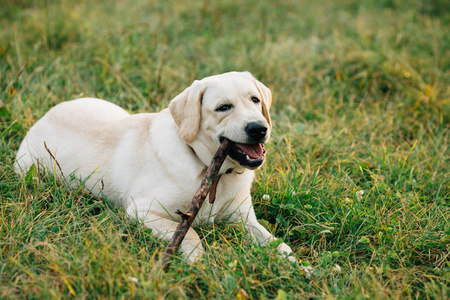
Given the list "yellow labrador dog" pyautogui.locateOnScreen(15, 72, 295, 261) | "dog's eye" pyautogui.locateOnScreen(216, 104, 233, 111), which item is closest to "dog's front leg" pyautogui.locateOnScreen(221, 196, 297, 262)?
"yellow labrador dog" pyautogui.locateOnScreen(15, 72, 295, 261)

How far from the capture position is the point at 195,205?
2486 mm

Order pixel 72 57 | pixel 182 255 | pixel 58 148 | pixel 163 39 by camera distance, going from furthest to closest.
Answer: pixel 163 39
pixel 72 57
pixel 58 148
pixel 182 255

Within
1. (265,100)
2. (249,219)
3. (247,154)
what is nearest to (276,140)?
(265,100)

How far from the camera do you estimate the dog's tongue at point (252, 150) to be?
272 cm

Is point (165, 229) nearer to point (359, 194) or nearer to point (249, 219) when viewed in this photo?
point (249, 219)

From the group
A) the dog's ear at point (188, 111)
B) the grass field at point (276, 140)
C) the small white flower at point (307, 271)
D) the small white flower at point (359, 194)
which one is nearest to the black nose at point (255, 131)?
the dog's ear at point (188, 111)

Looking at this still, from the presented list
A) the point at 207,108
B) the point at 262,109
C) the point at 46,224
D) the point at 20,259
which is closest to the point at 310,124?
the point at 262,109

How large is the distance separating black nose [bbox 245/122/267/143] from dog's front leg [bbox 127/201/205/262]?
Result: 28.4 inches

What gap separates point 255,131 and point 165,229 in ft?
2.85

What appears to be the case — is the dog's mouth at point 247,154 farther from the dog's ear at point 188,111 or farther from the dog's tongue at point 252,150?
the dog's ear at point 188,111

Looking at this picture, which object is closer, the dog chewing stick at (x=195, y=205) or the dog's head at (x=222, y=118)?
the dog chewing stick at (x=195, y=205)

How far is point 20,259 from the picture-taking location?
A: 2.34 metres

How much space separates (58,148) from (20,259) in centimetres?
119

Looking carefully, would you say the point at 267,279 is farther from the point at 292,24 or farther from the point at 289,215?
the point at 292,24
